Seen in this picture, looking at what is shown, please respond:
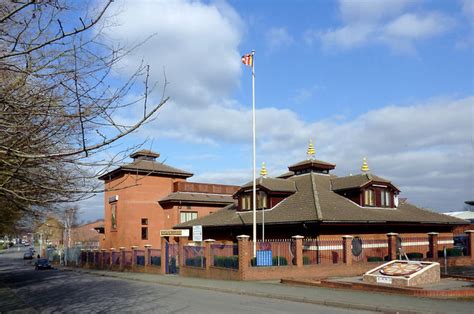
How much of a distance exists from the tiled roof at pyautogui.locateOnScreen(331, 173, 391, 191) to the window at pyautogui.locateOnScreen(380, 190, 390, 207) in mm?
870

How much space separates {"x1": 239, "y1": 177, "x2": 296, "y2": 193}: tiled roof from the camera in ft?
117

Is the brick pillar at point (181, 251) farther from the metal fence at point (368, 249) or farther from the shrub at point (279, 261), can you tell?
the metal fence at point (368, 249)

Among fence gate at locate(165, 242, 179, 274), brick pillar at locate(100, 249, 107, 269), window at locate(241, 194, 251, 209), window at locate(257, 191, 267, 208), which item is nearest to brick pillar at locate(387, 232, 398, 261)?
window at locate(257, 191, 267, 208)

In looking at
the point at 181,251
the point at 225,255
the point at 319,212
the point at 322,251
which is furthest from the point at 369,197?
the point at 181,251

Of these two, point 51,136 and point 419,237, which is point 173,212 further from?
point 51,136

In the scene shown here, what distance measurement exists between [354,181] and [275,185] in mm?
5652

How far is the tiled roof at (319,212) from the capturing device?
30.8m

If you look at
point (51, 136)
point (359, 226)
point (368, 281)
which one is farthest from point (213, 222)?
point (51, 136)

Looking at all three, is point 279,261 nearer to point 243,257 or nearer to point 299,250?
point 299,250

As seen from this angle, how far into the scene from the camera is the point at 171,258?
3403 centimetres

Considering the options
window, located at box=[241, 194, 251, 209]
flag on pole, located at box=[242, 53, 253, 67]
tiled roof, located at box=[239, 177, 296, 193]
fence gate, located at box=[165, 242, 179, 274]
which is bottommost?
fence gate, located at box=[165, 242, 179, 274]

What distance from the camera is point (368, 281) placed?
21.4 meters

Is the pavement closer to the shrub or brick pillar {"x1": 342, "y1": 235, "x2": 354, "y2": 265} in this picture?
the shrub

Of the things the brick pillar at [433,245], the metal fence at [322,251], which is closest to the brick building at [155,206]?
the metal fence at [322,251]
